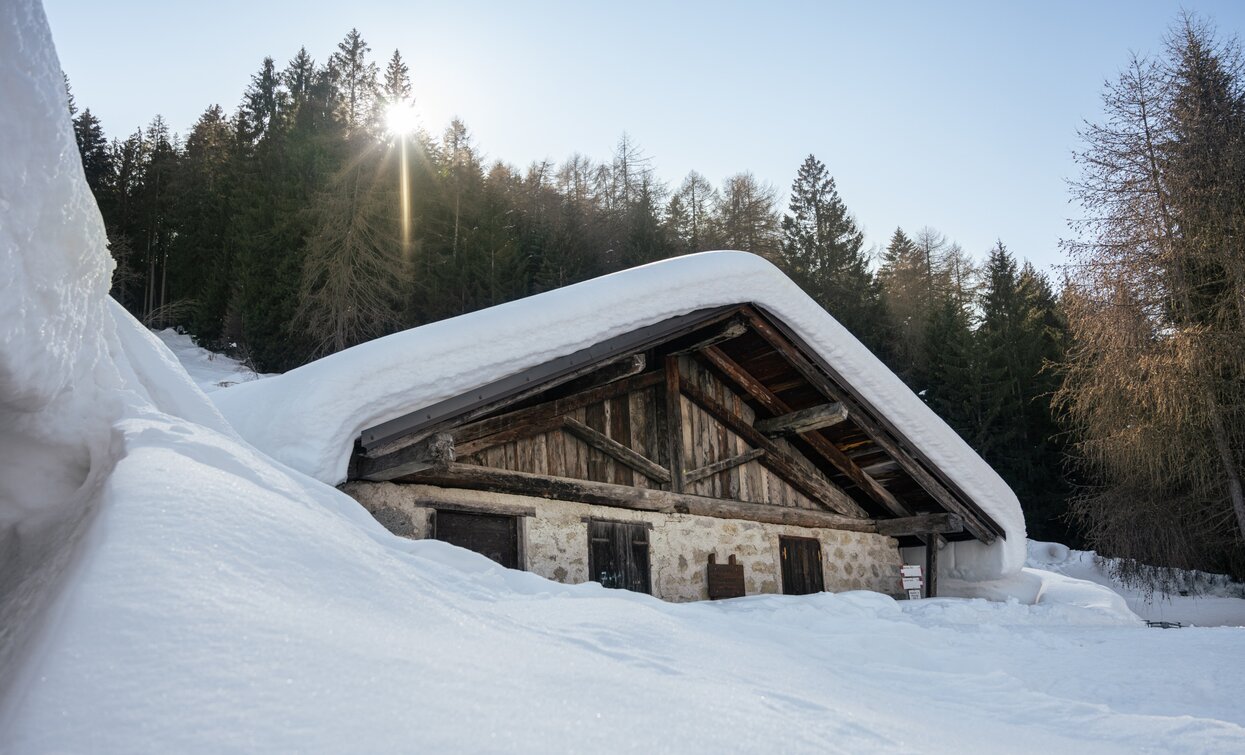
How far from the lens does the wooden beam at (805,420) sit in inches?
314

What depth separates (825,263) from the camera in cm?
3322

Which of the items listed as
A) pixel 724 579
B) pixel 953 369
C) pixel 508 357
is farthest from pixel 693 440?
pixel 953 369

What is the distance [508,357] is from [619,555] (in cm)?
253

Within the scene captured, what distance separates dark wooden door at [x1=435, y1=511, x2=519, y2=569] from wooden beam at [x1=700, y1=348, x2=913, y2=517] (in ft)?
9.05

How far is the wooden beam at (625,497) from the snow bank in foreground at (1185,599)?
672 cm

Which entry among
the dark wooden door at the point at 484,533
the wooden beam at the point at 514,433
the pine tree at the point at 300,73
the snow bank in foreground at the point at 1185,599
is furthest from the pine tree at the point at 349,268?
the snow bank in foreground at the point at 1185,599

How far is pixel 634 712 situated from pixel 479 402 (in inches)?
176

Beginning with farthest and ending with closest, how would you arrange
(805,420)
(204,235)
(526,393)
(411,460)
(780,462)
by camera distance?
(204,235), (780,462), (805,420), (526,393), (411,460)

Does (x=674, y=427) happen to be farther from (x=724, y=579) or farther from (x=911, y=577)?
(x=911, y=577)

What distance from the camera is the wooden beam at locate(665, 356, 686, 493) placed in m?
8.02

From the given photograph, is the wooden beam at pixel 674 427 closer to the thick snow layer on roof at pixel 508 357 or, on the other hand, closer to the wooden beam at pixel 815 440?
the wooden beam at pixel 815 440

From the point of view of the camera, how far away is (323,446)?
4.96m

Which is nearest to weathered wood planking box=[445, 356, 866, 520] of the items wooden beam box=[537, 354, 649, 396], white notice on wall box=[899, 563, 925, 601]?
wooden beam box=[537, 354, 649, 396]

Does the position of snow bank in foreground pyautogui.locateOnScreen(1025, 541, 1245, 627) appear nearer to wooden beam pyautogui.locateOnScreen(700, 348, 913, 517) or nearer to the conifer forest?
the conifer forest
